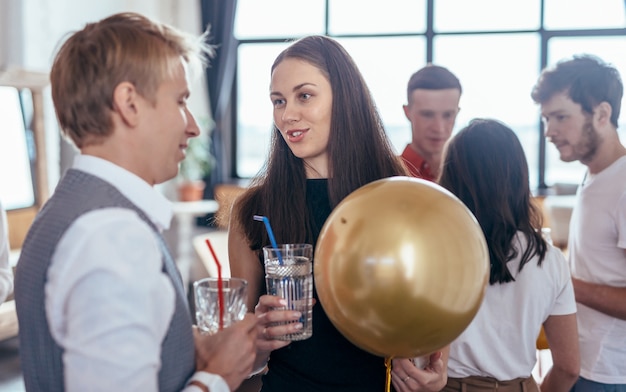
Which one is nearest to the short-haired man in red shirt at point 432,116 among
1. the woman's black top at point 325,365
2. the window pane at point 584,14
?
the woman's black top at point 325,365

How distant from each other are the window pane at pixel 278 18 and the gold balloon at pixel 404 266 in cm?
627

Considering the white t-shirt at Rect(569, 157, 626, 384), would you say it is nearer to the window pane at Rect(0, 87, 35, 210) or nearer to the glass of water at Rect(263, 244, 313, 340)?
the glass of water at Rect(263, 244, 313, 340)

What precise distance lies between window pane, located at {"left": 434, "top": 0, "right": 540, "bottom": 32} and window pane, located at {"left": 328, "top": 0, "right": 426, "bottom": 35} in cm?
25

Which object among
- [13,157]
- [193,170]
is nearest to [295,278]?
Answer: [13,157]

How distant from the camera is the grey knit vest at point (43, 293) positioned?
0.91 meters

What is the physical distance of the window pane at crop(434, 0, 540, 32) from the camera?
21.8 feet

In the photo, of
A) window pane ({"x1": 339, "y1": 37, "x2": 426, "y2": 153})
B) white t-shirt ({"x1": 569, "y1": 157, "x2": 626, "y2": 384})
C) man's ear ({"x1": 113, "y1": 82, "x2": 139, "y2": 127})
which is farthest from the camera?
window pane ({"x1": 339, "y1": 37, "x2": 426, "y2": 153})

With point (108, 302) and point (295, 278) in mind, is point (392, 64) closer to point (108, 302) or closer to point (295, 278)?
point (295, 278)

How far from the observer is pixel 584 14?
257 inches

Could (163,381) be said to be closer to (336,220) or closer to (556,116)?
(336,220)

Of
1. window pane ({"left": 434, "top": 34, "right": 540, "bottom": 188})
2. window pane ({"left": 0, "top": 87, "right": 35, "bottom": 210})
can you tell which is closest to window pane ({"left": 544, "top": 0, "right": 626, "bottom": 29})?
window pane ({"left": 434, "top": 34, "right": 540, "bottom": 188})

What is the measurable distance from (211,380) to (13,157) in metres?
4.21

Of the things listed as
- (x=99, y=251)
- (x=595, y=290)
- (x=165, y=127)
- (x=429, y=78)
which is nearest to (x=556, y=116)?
(x=595, y=290)

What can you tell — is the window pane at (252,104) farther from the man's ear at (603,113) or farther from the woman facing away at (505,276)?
the woman facing away at (505,276)
